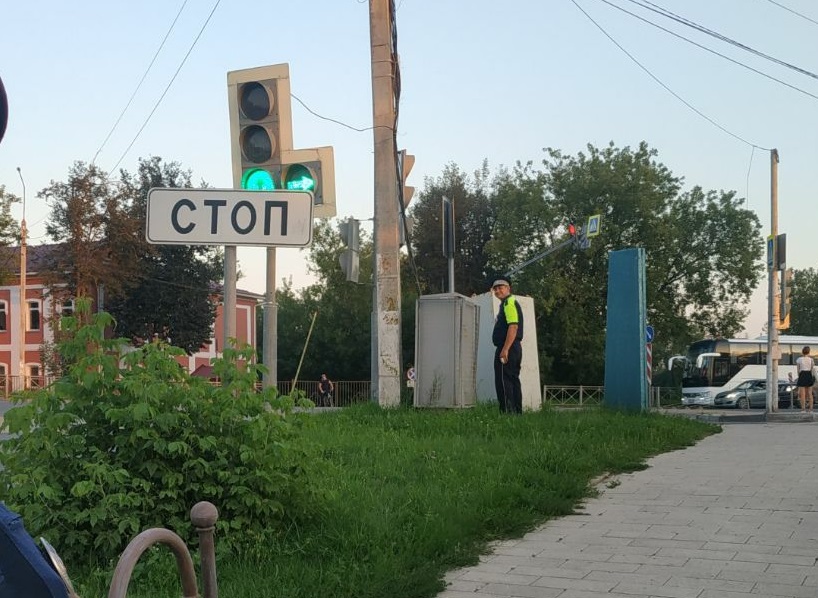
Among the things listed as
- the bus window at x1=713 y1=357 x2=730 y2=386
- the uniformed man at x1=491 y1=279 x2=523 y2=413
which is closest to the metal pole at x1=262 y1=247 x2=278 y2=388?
the uniformed man at x1=491 y1=279 x2=523 y2=413

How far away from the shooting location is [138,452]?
5.30 meters

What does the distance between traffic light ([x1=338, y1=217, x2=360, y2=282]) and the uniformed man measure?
6.20ft

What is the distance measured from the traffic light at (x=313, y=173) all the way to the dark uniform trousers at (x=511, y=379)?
6.00 meters

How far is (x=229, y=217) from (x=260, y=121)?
0.93 metres

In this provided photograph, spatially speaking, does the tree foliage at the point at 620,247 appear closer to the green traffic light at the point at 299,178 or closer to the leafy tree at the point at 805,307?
the green traffic light at the point at 299,178

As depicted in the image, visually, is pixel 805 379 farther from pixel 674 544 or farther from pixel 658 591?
pixel 658 591

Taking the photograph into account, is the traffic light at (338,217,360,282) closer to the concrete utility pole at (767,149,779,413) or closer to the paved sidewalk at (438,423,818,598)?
the paved sidewalk at (438,423,818,598)

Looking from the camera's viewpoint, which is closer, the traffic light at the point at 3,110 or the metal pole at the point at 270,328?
the traffic light at the point at 3,110

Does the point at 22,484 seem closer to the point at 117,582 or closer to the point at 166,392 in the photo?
the point at 166,392

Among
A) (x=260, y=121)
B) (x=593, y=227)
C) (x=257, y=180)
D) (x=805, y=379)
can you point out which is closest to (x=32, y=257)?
(x=593, y=227)

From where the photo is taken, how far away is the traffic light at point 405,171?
14.1m

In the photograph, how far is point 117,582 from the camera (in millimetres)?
2199

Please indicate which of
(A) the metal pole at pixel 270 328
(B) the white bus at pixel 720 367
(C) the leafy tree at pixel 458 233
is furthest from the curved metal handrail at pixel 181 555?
(C) the leafy tree at pixel 458 233

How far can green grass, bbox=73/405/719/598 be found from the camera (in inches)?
193
